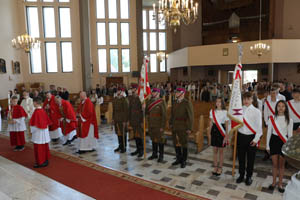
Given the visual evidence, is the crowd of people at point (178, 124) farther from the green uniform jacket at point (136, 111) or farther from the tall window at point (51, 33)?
the tall window at point (51, 33)

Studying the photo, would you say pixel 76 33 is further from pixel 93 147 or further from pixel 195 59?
pixel 93 147

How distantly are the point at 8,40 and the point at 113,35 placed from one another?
8.40 metres

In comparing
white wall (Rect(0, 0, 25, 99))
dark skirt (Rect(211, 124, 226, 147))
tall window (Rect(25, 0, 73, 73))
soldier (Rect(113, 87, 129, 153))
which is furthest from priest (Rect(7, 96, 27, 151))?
tall window (Rect(25, 0, 73, 73))

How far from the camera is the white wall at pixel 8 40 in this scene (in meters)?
14.4

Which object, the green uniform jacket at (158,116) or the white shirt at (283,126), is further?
the green uniform jacket at (158,116)

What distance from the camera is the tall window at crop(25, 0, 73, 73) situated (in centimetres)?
1816

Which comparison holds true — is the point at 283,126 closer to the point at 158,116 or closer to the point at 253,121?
the point at 253,121

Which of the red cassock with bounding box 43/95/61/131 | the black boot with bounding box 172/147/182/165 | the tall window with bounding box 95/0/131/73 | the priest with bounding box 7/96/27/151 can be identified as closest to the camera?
the black boot with bounding box 172/147/182/165

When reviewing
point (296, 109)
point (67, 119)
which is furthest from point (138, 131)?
point (296, 109)

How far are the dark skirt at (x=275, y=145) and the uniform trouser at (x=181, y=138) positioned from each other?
168 centimetres

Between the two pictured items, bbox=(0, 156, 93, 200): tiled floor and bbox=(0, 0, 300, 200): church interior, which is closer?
bbox=(0, 156, 93, 200): tiled floor

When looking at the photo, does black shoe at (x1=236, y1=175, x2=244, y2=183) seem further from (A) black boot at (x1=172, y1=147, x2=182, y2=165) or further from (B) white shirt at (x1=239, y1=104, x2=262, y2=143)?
(A) black boot at (x1=172, y1=147, x2=182, y2=165)

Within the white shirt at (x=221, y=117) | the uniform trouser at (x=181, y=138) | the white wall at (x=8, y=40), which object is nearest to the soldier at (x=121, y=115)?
the uniform trouser at (x=181, y=138)

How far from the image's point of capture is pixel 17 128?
638cm
